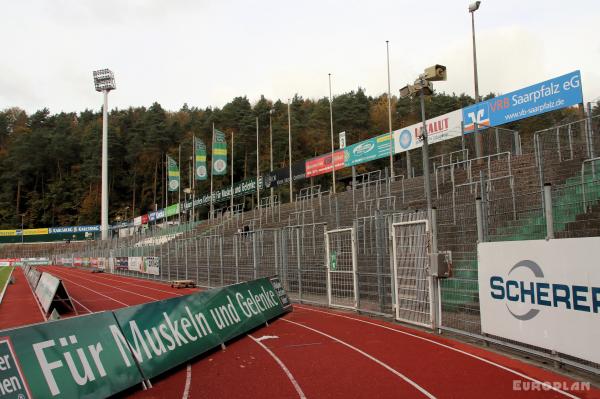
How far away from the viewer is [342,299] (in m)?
13.7

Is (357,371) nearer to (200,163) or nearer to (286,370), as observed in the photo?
(286,370)

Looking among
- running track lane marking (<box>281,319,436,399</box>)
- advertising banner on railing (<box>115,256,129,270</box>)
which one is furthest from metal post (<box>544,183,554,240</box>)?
advertising banner on railing (<box>115,256,129,270</box>)

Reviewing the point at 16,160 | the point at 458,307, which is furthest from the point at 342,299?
the point at 16,160

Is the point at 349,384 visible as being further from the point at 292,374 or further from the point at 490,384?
the point at 490,384

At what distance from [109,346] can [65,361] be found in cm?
78

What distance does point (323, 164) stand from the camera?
29.4m

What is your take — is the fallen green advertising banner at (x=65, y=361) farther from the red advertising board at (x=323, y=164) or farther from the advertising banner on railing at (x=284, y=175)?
the advertising banner on railing at (x=284, y=175)

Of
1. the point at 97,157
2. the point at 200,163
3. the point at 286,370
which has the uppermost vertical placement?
the point at 97,157

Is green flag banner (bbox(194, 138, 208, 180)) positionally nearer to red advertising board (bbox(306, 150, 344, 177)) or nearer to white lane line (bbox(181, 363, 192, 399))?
red advertising board (bbox(306, 150, 344, 177))

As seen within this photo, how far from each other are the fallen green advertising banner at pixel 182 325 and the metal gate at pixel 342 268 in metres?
2.89

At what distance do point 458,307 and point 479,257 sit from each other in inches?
65.0

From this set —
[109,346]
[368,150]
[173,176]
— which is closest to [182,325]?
[109,346]

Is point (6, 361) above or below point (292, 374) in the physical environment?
above

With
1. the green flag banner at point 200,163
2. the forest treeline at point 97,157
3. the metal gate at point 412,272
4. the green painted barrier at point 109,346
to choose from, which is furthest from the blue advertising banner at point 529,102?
the forest treeline at point 97,157
